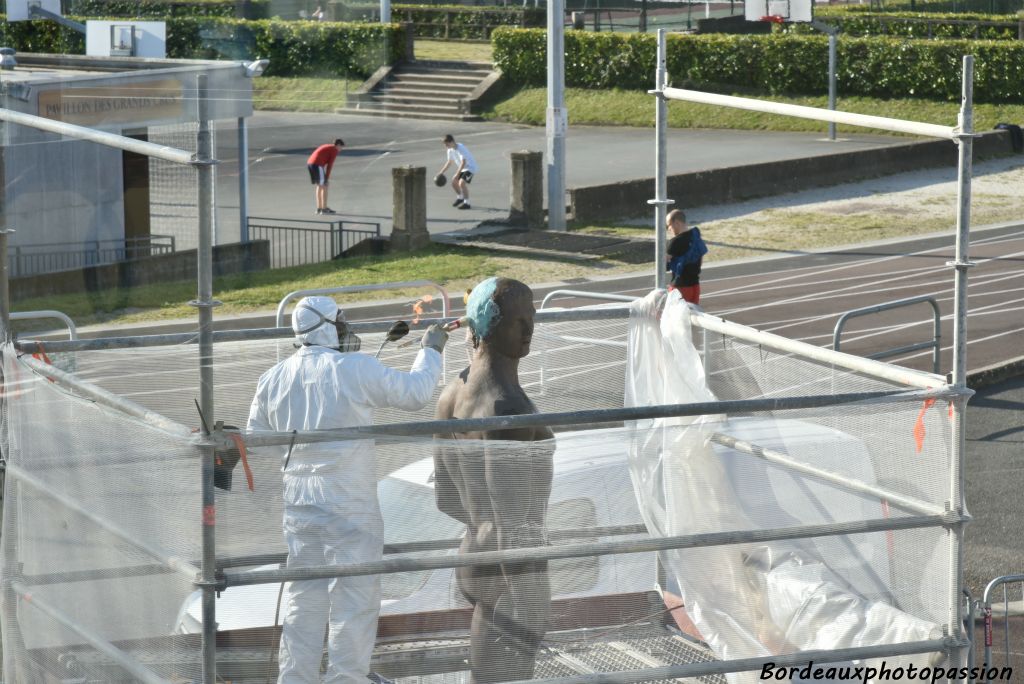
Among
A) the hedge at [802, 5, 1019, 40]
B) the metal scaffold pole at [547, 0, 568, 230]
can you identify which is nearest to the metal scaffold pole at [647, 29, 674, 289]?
the metal scaffold pole at [547, 0, 568, 230]

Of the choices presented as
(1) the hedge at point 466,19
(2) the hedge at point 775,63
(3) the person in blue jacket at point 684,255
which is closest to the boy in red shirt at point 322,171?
(3) the person in blue jacket at point 684,255

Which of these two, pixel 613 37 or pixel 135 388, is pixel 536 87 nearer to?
pixel 613 37

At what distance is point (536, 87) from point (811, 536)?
3693cm

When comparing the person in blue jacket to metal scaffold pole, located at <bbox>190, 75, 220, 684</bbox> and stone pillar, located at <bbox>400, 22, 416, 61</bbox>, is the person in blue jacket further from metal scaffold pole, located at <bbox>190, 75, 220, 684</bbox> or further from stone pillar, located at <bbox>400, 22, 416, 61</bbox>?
stone pillar, located at <bbox>400, 22, 416, 61</bbox>

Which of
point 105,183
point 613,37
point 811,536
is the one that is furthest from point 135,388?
point 613,37

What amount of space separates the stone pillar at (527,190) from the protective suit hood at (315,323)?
1791 centimetres

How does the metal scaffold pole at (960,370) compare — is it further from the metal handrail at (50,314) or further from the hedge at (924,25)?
the hedge at (924,25)

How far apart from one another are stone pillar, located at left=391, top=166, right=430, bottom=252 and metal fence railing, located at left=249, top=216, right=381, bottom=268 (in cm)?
50

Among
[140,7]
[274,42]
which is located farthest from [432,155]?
[140,7]

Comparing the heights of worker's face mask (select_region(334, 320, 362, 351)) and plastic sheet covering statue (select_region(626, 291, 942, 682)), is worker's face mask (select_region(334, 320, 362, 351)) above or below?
above

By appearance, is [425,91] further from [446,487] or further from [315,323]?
[446,487]

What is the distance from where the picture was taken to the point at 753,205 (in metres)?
25.4

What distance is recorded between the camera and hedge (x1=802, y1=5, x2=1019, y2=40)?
128 ft

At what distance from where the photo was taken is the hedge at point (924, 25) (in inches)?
1531
